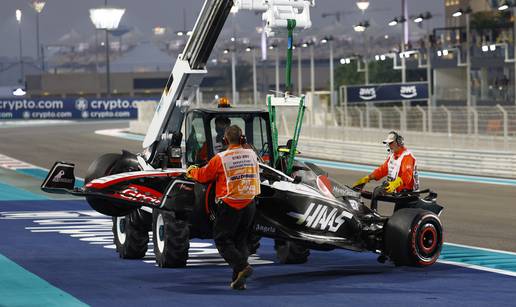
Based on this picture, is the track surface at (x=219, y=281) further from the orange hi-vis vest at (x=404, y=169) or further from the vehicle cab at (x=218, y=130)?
the vehicle cab at (x=218, y=130)

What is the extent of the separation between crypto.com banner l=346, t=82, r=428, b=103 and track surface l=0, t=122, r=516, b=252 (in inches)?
437

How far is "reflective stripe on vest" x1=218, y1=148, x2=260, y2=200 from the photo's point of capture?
12695 mm

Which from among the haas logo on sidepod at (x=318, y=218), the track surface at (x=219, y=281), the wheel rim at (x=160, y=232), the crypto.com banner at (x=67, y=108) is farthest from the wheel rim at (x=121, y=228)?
the crypto.com banner at (x=67, y=108)

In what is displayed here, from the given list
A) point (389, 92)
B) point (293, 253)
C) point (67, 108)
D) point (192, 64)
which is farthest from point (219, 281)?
point (67, 108)

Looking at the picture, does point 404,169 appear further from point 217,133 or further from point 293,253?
point 217,133

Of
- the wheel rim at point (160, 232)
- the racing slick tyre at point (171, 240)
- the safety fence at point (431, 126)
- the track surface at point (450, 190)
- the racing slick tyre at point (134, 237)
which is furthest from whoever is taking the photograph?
the safety fence at point (431, 126)

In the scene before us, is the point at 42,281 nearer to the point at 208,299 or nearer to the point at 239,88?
the point at 208,299

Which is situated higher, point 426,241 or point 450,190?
point 426,241

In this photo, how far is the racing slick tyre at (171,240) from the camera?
14.5m

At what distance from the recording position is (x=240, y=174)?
502 inches

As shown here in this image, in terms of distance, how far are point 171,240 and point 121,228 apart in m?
2.17

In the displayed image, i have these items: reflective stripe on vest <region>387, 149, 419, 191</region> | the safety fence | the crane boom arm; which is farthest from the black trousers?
the safety fence

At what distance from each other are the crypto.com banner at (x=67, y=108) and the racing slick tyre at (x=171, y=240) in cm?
7257

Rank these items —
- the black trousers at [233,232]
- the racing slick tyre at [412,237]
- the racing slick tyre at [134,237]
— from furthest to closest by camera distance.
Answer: the racing slick tyre at [134,237]
the racing slick tyre at [412,237]
the black trousers at [233,232]
